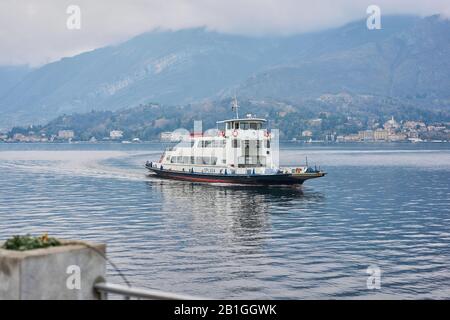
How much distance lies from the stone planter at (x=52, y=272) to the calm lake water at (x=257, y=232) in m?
17.1

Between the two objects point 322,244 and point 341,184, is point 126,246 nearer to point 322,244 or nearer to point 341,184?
point 322,244

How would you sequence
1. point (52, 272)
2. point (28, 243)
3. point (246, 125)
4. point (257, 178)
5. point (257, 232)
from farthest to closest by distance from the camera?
point (246, 125) < point (257, 178) < point (257, 232) < point (28, 243) < point (52, 272)

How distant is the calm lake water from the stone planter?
1712 centimetres

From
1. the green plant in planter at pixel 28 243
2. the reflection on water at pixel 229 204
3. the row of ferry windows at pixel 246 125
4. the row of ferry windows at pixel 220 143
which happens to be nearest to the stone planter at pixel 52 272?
the green plant in planter at pixel 28 243

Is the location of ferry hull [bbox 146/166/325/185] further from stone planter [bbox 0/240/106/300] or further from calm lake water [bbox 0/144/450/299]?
stone planter [bbox 0/240/106/300]

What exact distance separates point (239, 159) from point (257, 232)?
117 feet

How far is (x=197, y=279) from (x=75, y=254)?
1978cm

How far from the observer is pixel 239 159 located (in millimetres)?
76500

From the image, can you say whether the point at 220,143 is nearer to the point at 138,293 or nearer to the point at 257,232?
the point at 257,232

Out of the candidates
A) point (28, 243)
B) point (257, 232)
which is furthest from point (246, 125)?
point (28, 243)

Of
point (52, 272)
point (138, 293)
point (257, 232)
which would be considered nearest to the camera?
point (138, 293)

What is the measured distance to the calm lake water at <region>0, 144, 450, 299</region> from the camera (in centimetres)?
2684

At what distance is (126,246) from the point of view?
1384 inches

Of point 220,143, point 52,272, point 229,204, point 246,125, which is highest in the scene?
point 246,125
